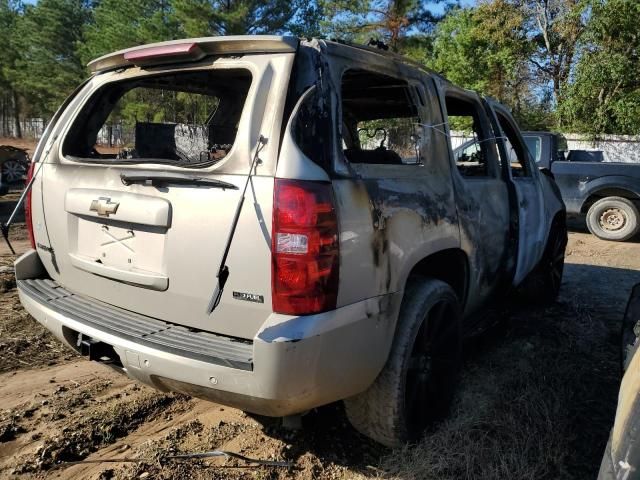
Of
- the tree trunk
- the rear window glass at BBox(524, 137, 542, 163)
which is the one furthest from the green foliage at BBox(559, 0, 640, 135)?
the tree trunk

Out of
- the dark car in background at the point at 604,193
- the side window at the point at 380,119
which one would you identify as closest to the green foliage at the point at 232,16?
the dark car in background at the point at 604,193

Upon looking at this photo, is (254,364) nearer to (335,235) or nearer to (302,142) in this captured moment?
(335,235)

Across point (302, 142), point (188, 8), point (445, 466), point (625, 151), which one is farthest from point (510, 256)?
point (188, 8)

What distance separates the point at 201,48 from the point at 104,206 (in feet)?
2.76

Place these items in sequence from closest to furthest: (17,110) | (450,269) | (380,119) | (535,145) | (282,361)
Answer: (282,361) → (450,269) → (380,119) → (535,145) → (17,110)

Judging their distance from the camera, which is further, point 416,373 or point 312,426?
point 312,426

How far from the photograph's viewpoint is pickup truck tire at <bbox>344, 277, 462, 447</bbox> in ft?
8.25

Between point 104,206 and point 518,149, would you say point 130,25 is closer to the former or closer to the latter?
point 518,149

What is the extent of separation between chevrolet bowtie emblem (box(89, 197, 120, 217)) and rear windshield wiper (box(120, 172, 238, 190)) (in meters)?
0.12

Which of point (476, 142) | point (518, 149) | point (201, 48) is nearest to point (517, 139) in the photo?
point (518, 149)

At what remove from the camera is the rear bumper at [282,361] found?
6.56 feet

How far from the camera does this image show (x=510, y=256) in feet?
12.8

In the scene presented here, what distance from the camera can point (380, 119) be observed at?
14.7ft

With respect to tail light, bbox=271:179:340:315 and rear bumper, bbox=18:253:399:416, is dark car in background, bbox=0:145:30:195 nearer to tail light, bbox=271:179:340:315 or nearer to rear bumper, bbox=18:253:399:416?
rear bumper, bbox=18:253:399:416
